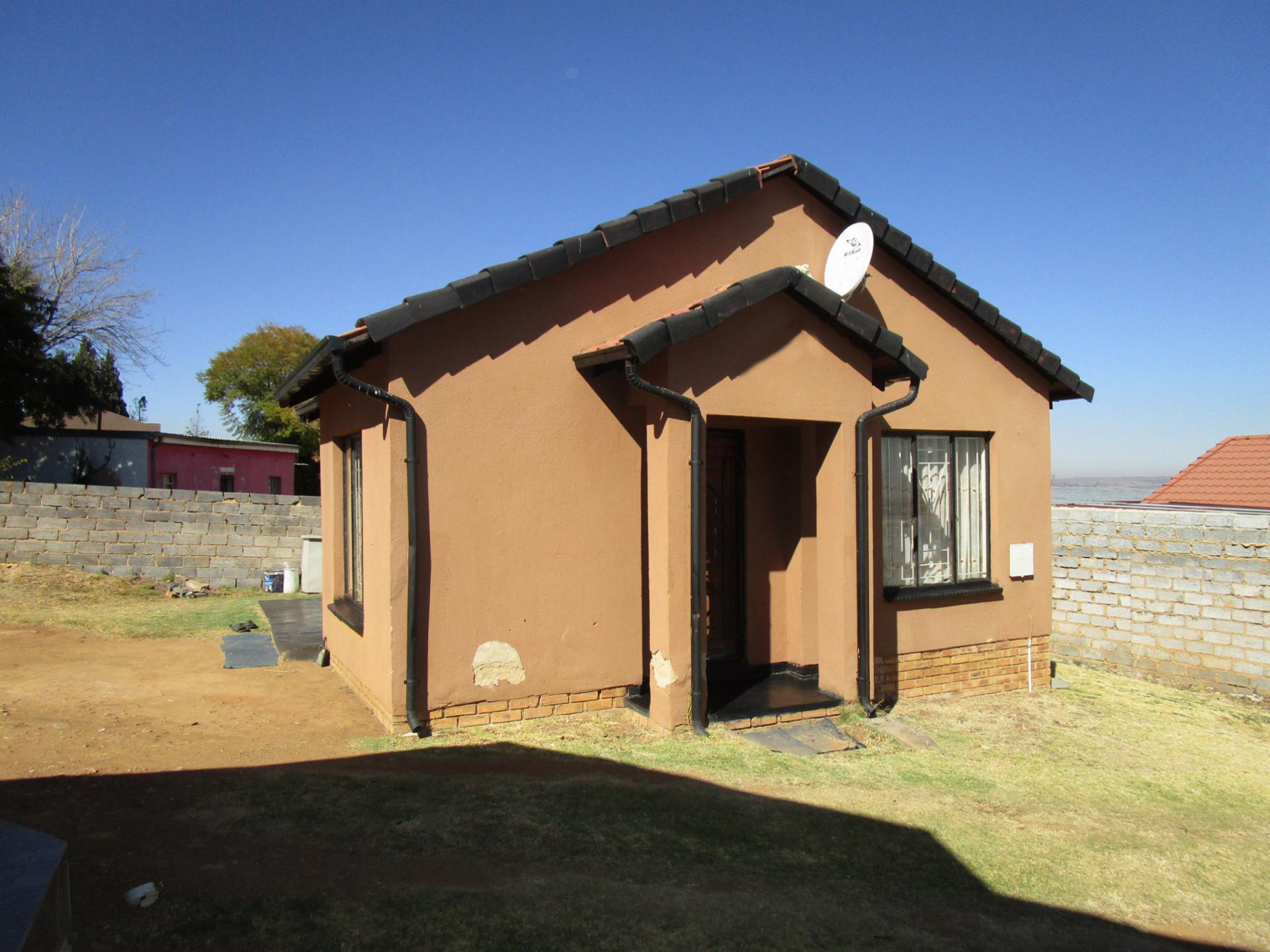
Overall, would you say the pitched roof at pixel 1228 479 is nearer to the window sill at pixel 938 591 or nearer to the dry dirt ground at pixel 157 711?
the window sill at pixel 938 591

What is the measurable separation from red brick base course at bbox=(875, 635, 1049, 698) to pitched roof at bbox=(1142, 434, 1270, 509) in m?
7.38

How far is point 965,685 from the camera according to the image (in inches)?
326

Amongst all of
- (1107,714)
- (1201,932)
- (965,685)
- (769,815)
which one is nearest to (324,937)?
(769,815)

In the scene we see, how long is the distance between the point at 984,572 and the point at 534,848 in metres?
6.03

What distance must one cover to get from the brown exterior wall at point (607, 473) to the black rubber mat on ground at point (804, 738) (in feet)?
1.68

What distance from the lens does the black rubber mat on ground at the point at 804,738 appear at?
620cm

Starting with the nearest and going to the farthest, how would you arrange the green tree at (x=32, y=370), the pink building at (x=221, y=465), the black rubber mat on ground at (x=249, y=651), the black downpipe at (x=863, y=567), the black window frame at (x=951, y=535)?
the black downpipe at (x=863, y=567) → the black window frame at (x=951, y=535) → the black rubber mat on ground at (x=249, y=651) → the green tree at (x=32, y=370) → the pink building at (x=221, y=465)

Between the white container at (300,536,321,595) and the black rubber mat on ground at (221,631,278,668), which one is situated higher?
the white container at (300,536,321,595)

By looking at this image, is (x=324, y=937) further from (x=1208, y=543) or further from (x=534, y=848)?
(x=1208, y=543)

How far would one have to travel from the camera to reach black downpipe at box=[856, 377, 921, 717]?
23.0ft

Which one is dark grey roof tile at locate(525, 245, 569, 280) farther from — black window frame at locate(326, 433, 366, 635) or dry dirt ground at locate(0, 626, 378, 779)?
dry dirt ground at locate(0, 626, 378, 779)

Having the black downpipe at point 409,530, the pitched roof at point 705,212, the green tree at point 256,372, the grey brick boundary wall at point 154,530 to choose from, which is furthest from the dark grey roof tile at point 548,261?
the green tree at point 256,372

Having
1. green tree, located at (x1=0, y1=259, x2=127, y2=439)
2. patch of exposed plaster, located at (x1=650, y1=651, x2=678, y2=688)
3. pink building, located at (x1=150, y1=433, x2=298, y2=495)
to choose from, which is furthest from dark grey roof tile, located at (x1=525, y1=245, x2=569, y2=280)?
pink building, located at (x1=150, y1=433, x2=298, y2=495)

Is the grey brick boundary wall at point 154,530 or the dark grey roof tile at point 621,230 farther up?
the dark grey roof tile at point 621,230
